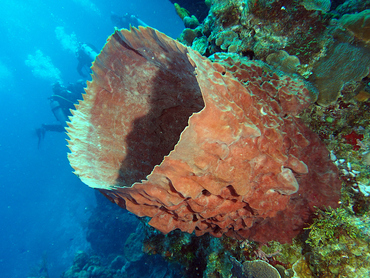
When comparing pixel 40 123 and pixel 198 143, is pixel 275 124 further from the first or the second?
pixel 40 123

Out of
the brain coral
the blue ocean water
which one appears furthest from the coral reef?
the blue ocean water

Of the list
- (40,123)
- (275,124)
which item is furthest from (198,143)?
(40,123)

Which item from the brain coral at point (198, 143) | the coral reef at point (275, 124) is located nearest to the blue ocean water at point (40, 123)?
the brain coral at point (198, 143)

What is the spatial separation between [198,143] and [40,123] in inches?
3503

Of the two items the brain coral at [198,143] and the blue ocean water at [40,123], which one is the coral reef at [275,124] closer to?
the brain coral at [198,143]

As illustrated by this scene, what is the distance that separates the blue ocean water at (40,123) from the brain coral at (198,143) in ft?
80.4

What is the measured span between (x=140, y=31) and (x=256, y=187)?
194 cm

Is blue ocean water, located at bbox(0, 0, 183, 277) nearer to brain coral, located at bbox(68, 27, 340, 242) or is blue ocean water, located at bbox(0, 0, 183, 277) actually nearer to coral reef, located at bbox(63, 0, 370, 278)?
brain coral, located at bbox(68, 27, 340, 242)

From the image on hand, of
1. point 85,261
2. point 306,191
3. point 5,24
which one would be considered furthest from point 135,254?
point 5,24

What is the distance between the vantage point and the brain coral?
1.33 m

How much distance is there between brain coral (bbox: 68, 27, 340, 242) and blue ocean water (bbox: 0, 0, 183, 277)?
24.5 metres

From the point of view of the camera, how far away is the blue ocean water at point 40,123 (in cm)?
2826

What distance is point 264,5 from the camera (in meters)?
2.54

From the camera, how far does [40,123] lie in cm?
6994
